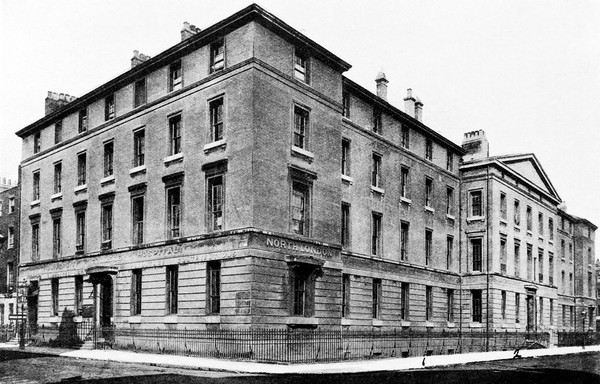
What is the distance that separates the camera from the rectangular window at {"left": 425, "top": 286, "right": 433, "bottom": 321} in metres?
37.3

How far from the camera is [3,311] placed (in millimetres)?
45562

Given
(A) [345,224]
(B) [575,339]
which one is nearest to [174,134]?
(A) [345,224]

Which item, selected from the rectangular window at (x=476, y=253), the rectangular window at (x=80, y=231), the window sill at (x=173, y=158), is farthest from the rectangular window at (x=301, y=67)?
the rectangular window at (x=476, y=253)

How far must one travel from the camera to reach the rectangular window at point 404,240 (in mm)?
35438

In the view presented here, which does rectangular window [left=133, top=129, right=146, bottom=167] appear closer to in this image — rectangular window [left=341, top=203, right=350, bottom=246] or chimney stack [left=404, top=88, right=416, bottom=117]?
rectangular window [left=341, top=203, right=350, bottom=246]

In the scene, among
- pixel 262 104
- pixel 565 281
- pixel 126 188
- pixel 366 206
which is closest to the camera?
pixel 262 104

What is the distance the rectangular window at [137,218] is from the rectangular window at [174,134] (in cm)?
297

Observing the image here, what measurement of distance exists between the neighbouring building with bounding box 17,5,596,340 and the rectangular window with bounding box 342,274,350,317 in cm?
7

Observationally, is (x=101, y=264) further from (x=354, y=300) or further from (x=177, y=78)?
(x=354, y=300)

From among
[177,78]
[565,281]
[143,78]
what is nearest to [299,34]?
[177,78]

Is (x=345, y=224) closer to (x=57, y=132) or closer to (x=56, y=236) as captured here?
(x=56, y=236)

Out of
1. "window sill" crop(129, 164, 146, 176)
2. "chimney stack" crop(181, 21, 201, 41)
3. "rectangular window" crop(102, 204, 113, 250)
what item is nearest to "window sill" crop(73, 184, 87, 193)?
"rectangular window" crop(102, 204, 113, 250)

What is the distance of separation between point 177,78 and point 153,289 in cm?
947

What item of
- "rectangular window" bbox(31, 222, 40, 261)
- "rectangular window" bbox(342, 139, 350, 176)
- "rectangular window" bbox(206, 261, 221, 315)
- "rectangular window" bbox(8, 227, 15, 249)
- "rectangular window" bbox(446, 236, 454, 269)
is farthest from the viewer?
"rectangular window" bbox(8, 227, 15, 249)
